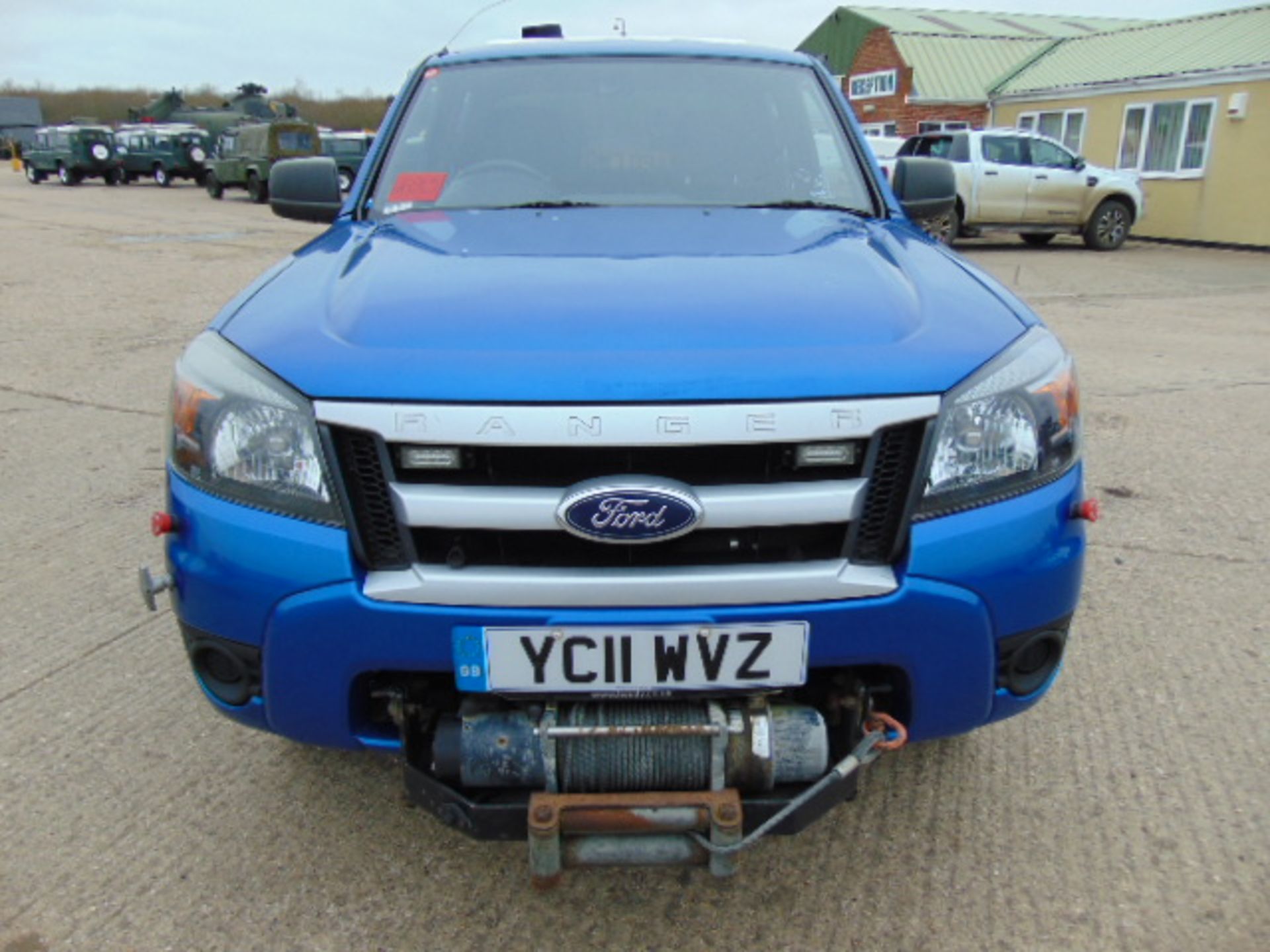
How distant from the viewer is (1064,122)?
66.3ft

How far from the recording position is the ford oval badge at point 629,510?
1.61m

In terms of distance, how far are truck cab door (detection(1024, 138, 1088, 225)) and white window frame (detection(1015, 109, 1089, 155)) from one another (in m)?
3.82

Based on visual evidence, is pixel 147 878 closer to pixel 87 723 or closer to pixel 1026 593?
pixel 87 723

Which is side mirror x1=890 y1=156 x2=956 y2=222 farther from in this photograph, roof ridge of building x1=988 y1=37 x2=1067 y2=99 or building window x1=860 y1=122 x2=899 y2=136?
building window x1=860 y1=122 x2=899 y2=136

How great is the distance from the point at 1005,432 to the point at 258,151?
85.9 ft

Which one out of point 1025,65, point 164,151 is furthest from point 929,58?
point 164,151

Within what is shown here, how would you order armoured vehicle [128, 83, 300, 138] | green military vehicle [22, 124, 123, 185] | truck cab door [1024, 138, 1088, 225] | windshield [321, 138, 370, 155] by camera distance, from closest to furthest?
truck cab door [1024, 138, 1088, 225]
windshield [321, 138, 370, 155]
green military vehicle [22, 124, 123, 185]
armoured vehicle [128, 83, 300, 138]

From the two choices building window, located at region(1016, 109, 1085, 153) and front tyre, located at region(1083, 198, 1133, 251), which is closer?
front tyre, located at region(1083, 198, 1133, 251)

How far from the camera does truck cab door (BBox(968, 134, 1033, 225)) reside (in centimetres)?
1498

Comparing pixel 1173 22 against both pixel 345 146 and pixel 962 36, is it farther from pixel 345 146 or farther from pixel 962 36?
pixel 345 146

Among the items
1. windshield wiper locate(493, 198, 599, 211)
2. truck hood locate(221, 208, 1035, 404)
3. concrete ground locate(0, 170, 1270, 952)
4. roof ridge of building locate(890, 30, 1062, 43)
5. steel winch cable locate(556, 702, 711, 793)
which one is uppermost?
roof ridge of building locate(890, 30, 1062, 43)

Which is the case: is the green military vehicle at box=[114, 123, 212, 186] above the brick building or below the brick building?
below

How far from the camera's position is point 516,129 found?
299 cm

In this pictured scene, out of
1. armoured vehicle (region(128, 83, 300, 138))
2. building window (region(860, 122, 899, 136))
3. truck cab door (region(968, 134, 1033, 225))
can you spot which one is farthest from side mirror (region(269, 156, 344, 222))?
armoured vehicle (region(128, 83, 300, 138))
